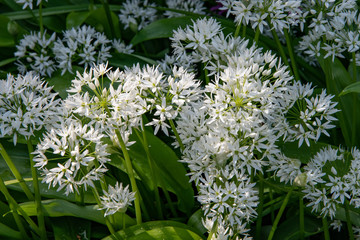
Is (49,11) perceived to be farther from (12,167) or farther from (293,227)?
(293,227)

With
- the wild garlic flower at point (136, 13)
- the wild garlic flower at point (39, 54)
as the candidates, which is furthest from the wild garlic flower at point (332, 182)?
the wild garlic flower at point (136, 13)

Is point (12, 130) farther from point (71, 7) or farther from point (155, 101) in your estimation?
point (71, 7)

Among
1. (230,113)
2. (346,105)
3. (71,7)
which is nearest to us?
(230,113)

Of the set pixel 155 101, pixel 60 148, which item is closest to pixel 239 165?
pixel 155 101

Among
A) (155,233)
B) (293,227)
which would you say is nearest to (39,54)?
(155,233)

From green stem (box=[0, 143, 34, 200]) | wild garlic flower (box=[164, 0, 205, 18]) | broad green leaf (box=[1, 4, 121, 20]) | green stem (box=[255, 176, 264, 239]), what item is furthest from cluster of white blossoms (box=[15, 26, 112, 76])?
green stem (box=[255, 176, 264, 239])

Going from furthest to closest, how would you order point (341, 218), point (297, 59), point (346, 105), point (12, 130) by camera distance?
point (297, 59) → point (346, 105) → point (341, 218) → point (12, 130)

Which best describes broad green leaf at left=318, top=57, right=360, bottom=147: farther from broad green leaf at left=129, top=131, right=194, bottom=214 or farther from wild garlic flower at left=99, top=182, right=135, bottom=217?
wild garlic flower at left=99, top=182, right=135, bottom=217
